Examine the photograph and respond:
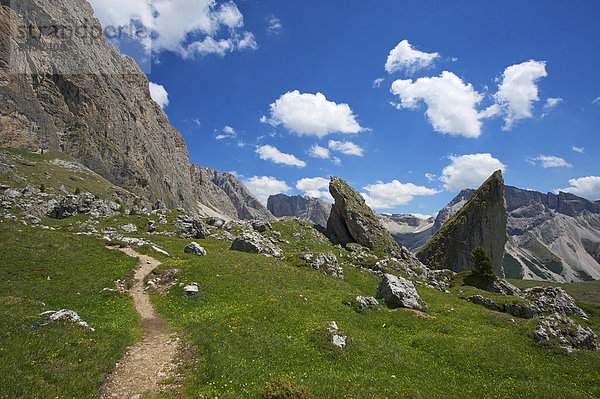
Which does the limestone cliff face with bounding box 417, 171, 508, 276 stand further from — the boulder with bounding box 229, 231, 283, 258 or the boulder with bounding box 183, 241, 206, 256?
the boulder with bounding box 183, 241, 206, 256

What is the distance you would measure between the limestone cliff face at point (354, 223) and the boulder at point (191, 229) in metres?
45.8

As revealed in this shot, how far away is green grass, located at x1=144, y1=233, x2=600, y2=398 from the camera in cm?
1490

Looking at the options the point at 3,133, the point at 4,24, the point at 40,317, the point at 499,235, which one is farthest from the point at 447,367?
the point at 4,24

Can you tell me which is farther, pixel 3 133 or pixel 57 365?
pixel 3 133

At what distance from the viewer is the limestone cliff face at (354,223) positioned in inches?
3452

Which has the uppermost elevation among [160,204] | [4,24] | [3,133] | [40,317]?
[4,24]

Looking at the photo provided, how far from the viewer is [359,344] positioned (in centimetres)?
1945

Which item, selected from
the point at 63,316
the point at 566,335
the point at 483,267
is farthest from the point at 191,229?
the point at 483,267

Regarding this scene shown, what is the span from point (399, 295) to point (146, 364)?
26076mm

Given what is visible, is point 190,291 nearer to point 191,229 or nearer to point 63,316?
point 63,316

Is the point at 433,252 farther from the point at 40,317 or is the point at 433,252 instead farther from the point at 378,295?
the point at 40,317

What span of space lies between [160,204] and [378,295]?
113 metres

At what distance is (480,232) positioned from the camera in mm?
113375

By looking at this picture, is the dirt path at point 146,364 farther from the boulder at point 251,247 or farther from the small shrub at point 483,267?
the small shrub at point 483,267
